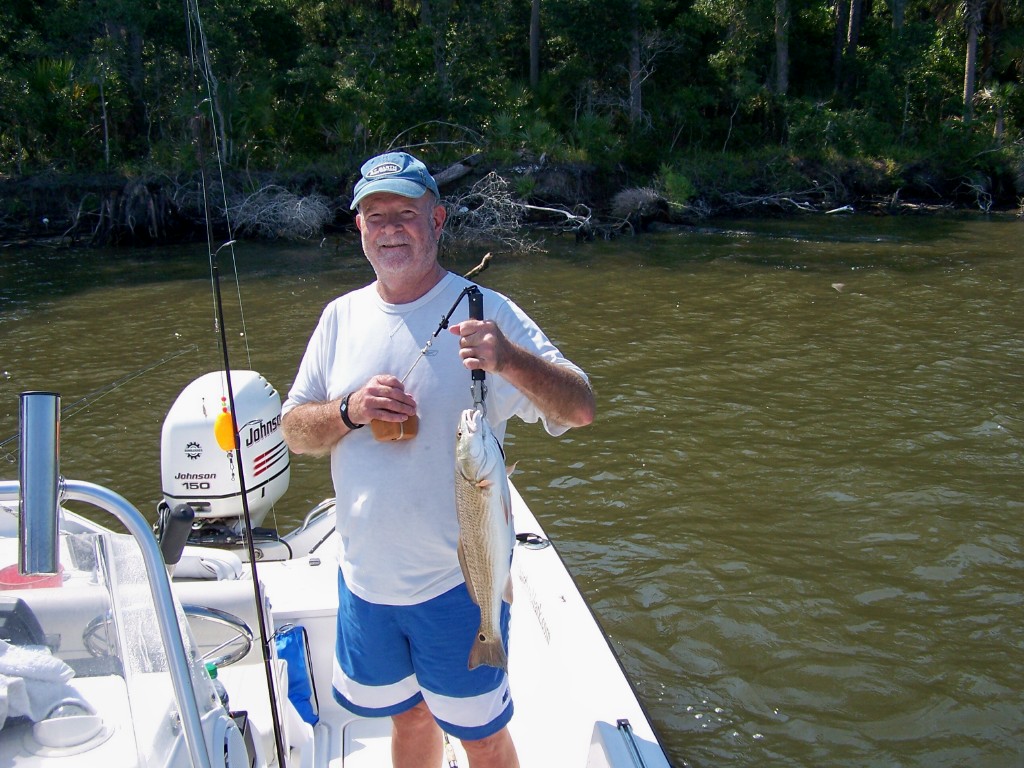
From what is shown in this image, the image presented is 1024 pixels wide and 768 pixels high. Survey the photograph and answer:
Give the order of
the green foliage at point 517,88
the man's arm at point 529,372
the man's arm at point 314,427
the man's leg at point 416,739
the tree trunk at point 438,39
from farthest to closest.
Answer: the tree trunk at point 438,39 → the green foliage at point 517,88 → the man's leg at point 416,739 → the man's arm at point 314,427 → the man's arm at point 529,372

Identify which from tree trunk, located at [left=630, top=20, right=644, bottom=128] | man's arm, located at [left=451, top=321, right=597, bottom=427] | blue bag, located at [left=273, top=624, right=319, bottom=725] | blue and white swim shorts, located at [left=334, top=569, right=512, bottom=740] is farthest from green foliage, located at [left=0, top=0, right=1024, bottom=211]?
man's arm, located at [left=451, top=321, right=597, bottom=427]

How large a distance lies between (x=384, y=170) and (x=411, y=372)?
0.63 m

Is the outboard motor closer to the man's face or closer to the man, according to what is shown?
the man

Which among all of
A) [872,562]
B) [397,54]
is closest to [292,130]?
[397,54]

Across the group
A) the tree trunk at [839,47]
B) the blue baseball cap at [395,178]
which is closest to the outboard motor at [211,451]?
the blue baseball cap at [395,178]

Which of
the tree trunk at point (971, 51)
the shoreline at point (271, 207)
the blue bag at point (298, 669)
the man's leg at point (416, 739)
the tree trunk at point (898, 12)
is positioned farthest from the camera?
the tree trunk at point (898, 12)

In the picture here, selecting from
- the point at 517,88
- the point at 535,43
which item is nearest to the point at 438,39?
the point at 517,88

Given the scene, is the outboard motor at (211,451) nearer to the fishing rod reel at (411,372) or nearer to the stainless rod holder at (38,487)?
the fishing rod reel at (411,372)

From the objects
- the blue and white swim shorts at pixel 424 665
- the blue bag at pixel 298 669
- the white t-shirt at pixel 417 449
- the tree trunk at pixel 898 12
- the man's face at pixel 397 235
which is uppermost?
the tree trunk at pixel 898 12

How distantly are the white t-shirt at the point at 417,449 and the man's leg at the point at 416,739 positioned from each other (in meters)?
0.52

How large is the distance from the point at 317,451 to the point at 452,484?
1.65 ft

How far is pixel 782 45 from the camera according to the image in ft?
109

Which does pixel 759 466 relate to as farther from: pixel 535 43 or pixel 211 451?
pixel 535 43

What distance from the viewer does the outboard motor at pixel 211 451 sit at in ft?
15.7
